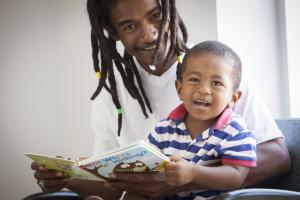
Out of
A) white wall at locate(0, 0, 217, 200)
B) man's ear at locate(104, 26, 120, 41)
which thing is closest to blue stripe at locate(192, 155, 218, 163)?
man's ear at locate(104, 26, 120, 41)

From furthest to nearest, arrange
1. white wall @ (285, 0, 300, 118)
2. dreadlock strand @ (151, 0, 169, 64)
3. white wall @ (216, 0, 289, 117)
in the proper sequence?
1. white wall @ (216, 0, 289, 117)
2. white wall @ (285, 0, 300, 118)
3. dreadlock strand @ (151, 0, 169, 64)

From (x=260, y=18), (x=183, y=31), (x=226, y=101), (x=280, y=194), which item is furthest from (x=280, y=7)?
(x=280, y=194)

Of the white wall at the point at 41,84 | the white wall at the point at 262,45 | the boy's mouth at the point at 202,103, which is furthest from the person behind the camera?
the white wall at the point at 41,84

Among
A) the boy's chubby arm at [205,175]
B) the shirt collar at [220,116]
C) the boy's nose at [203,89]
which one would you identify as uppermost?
the boy's nose at [203,89]

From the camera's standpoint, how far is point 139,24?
1.46m

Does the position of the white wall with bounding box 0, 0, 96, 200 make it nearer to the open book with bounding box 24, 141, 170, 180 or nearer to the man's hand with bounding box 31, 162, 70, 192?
the man's hand with bounding box 31, 162, 70, 192

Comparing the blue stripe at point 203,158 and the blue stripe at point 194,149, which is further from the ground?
the blue stripe at point 194,149

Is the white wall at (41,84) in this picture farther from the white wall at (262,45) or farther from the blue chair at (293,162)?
the blue chair at (293,162)

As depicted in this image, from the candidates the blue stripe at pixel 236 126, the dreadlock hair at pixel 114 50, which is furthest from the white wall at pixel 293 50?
the blue stripe at pixel 236 126

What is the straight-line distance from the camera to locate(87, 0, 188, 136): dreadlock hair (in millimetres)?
1527

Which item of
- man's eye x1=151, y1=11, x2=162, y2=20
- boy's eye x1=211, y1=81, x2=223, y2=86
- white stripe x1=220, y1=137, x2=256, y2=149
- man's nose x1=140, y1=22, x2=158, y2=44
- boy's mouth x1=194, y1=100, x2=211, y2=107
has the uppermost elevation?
man's eye x1=151, y1=11, x2=162, y2=20

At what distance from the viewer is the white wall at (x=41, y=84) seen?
243 cm

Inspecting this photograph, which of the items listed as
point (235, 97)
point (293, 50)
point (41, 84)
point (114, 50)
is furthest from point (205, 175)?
point (41, 84)

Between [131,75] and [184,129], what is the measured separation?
1.56 ft
